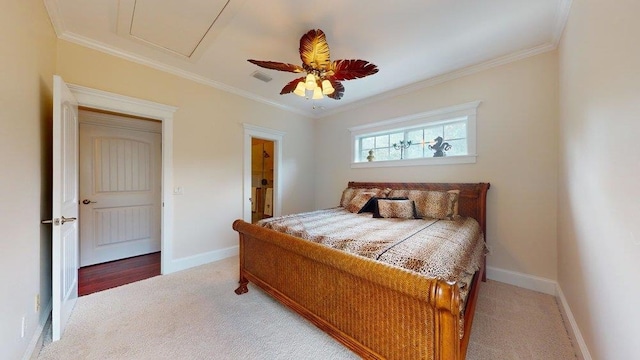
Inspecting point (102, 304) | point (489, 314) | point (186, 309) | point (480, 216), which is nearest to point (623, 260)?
point (489, 314)

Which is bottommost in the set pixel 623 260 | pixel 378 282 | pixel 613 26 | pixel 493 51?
pixel 378 282

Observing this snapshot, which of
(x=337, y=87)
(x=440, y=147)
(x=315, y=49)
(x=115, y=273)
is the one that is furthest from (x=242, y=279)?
(x=440, y=147)

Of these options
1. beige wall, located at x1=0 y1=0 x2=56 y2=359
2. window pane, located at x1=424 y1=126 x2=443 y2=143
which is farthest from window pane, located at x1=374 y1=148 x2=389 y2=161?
beige wall, located at x1=0 y1=0 x2=56 y2=359

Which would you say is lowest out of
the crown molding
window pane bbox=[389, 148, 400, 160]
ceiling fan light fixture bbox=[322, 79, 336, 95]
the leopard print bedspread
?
the leopard print bedspread

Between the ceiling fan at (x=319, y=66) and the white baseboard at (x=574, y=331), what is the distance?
8.15 ft

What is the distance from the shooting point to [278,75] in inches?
121

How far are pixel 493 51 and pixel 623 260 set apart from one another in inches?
93.7

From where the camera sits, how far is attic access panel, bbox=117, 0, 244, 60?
73.0 inches

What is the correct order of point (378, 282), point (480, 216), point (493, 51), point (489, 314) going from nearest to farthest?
point (378, 282) < point (489, 314) < point (493, 51) < point (480, 216)

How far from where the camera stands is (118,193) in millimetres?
3432

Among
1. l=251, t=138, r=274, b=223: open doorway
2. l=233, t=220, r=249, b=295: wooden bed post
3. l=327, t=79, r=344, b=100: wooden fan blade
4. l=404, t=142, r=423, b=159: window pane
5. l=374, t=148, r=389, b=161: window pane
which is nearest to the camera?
l=327, t=79, r=344, b=100: wooden fan blade

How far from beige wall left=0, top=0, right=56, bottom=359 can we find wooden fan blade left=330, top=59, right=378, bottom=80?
2.05m

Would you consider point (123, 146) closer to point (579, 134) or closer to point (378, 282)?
point (378, 282)

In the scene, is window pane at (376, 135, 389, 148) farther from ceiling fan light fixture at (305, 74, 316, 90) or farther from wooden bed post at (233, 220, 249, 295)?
wooden bed post at (233, 220, 249, 295)
